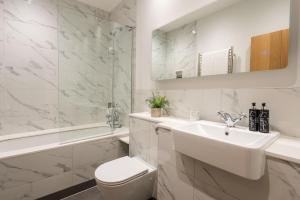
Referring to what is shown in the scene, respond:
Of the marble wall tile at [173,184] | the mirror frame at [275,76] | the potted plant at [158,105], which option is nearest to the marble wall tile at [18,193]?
the marble wall tile at [173,184]

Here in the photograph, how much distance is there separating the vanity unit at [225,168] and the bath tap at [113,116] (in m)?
1.24

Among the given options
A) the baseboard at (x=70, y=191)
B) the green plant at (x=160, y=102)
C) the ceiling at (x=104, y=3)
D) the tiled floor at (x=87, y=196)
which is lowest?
the tiled floor at (x=87, y=196)

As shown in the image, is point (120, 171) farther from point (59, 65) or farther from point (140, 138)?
point (59, 65)

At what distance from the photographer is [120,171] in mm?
1519

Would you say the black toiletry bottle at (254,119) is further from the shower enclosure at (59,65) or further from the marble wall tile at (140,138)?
the shower enclosure at (59,65)

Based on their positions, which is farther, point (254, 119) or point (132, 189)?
point (132, 189)

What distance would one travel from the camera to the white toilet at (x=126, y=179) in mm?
1366

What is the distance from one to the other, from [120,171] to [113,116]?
131 cm

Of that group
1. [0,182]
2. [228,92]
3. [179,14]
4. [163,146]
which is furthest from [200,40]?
[0,182]

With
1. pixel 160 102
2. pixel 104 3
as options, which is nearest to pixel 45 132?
pixel 160 102

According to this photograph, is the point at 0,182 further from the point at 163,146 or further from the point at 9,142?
the point at 163,146

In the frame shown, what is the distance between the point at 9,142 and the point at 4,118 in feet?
1.15

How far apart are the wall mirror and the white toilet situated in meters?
1.01

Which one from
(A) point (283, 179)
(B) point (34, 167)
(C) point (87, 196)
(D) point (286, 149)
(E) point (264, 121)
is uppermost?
(E) point (264, 121)
